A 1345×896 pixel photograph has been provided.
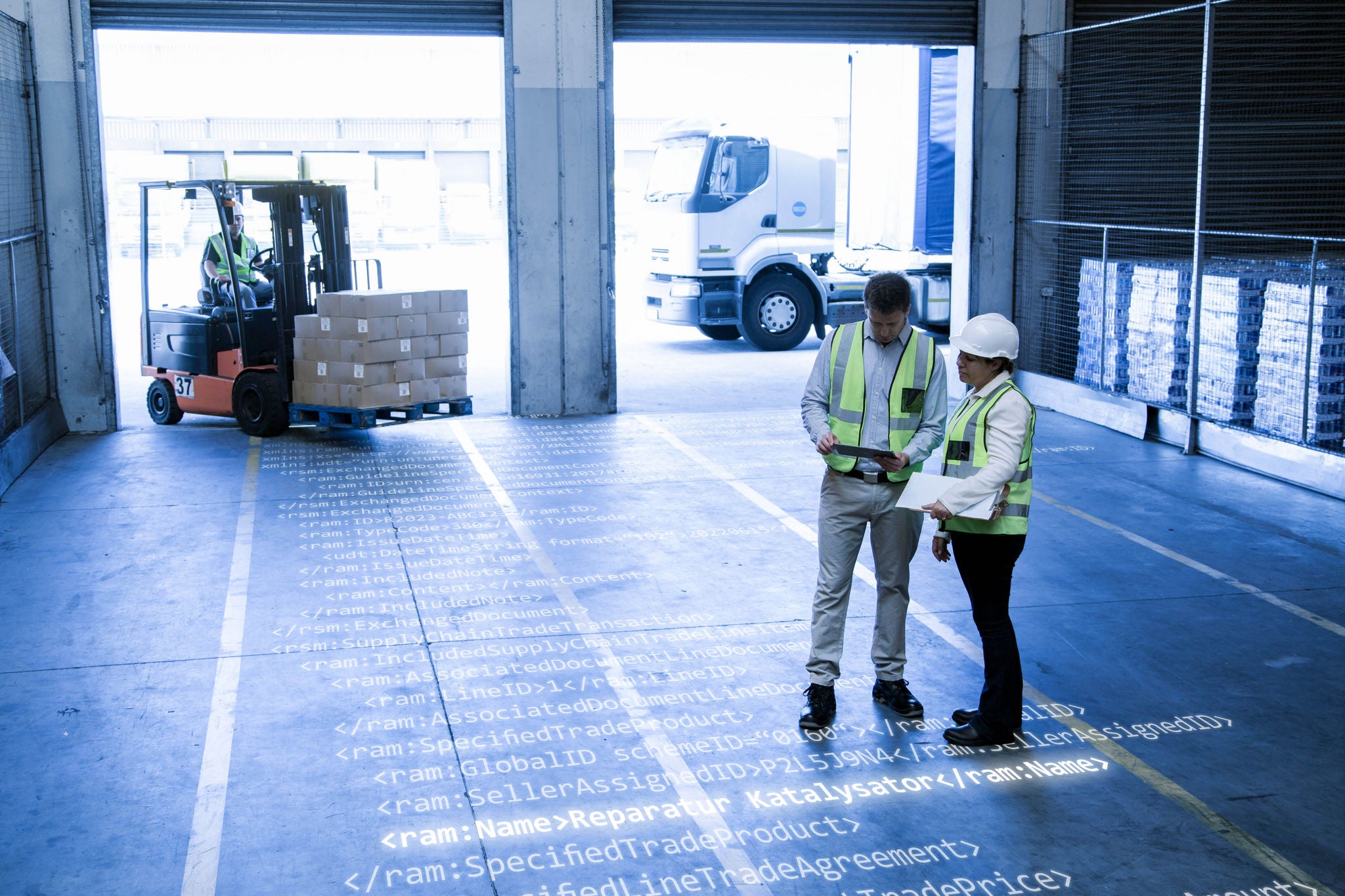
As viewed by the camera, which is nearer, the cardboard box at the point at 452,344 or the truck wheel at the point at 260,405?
the cardboard box at the point at 452,344

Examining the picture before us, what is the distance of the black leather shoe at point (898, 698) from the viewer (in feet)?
18.0

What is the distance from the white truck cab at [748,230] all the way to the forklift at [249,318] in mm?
6127

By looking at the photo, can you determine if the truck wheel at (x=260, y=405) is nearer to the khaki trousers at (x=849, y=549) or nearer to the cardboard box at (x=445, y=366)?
the cardboard box at (x=445, y=366)

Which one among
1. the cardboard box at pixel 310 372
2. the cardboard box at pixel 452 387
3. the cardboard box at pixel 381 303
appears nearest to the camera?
the cardboard box at pixel 381 303

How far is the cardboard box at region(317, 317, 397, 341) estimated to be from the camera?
11172mm

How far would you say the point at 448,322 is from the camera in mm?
11789

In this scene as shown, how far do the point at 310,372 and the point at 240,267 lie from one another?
140 cm

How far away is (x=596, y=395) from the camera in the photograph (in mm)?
13367

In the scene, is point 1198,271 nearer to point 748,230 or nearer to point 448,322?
point 448,322

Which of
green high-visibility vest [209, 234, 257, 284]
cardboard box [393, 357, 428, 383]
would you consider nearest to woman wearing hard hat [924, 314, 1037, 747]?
cardboard box [393, 357, 428, 383]

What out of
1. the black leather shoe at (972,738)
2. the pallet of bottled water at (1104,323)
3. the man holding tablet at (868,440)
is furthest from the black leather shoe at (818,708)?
the pallet of bottled water at (1104,323)

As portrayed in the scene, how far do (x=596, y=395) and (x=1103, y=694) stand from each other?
824 centimetres

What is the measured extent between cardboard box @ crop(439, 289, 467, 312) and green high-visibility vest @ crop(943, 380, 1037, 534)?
7.50 m

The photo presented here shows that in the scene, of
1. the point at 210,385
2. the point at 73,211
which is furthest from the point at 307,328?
the point at 73,211
